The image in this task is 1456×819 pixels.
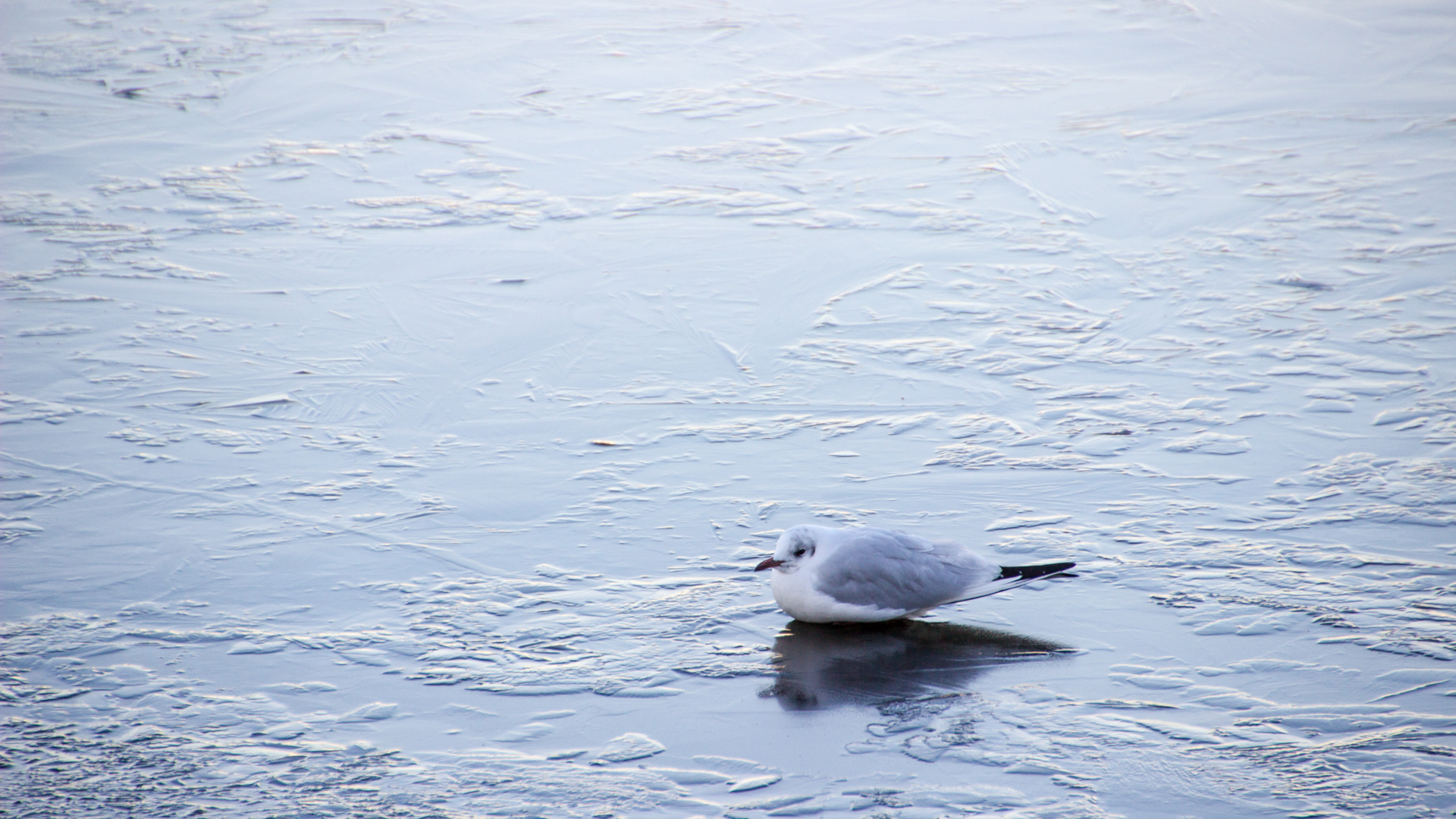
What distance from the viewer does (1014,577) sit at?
400 cm

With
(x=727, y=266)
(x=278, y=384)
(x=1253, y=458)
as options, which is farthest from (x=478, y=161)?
(x=1253, y=458)

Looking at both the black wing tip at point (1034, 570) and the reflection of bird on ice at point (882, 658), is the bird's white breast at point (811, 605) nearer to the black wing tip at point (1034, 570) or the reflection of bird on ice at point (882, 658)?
the reflection of bird on ice at point (882, 658)

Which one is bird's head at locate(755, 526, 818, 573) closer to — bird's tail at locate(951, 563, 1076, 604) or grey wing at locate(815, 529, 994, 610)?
grey wing at locate(815, 529, 994, 610)

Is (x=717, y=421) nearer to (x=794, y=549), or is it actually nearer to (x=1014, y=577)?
(x=794, y=549)

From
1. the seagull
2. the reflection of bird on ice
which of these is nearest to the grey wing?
the seagull

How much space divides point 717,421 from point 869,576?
5.08 feet

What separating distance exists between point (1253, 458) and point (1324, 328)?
4.30 feet

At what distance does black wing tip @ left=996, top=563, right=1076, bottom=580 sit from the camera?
3961mm

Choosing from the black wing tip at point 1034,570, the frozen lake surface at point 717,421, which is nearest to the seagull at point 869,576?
the black wing tip at point 1034,570

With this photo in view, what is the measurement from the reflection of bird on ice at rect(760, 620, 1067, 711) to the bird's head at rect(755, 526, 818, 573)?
239mm

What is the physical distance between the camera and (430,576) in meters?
4.36

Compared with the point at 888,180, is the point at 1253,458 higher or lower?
lower

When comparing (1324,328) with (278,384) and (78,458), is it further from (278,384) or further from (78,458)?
(78,458)

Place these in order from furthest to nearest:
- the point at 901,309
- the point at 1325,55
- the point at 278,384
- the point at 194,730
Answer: the point at 1325,55
the point at 901,309
the point at 278,384
the point at 194,730
